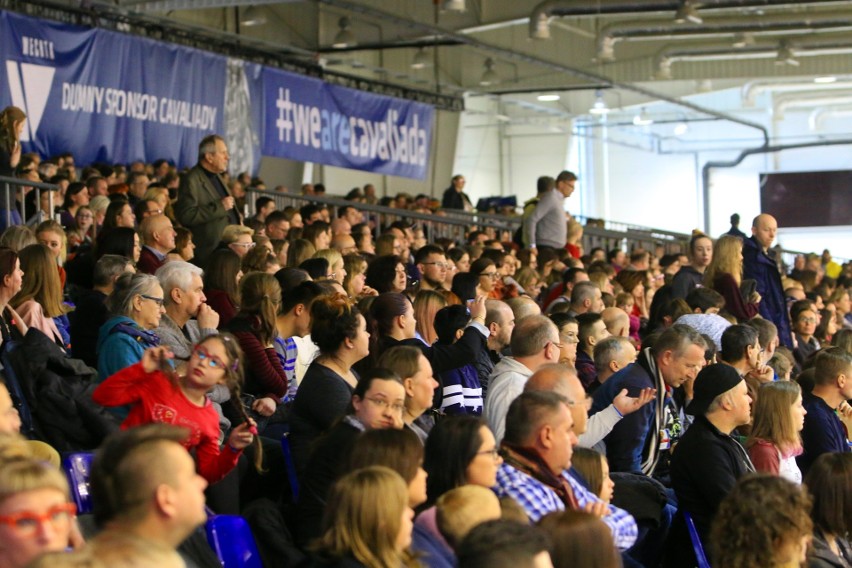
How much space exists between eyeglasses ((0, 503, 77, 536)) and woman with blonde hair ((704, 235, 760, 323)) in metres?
6.77

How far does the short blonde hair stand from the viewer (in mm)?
8438

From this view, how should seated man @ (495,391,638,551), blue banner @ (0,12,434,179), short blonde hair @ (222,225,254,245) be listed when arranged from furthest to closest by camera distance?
blue banner @ (0,12,434,179) → short blonde hair @ (222,225,254,245) → seated man @ (495,391,638,551)

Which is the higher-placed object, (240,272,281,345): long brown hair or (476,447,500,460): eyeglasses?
(240,272,281,345): long brown hair

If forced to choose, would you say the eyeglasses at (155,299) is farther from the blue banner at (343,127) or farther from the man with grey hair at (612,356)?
the blue banner at (343,127)

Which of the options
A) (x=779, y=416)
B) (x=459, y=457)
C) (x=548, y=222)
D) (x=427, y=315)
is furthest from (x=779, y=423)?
(x=548, y=222)

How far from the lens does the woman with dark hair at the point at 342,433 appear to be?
174 inches

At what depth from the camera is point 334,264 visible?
7738 mm

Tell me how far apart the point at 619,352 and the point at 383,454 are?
9.94ft

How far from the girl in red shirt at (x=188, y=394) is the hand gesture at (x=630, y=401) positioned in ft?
5.52

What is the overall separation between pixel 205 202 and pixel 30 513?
627cm

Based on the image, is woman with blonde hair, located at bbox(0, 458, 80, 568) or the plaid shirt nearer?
woman with blonde hair, located at bbox(0, 458, 80, 568)

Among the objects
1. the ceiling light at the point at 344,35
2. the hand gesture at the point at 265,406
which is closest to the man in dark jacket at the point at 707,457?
the hand gesture at the point at 265,406

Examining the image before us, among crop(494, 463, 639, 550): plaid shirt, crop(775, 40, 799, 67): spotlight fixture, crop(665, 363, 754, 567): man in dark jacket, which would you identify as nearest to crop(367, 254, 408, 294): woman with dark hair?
crop(665, 363, 754, 567): man in dark jacket

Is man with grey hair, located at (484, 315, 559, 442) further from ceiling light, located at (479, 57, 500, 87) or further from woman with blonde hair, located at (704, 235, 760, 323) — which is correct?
ceiling light, located at (479, 57, 500, 87)
